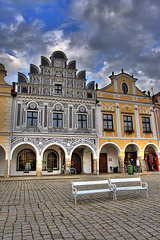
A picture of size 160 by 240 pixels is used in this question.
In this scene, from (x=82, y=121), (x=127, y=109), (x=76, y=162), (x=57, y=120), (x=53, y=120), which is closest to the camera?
(x=53, y=120)

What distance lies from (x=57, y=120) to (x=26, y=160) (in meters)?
5.28

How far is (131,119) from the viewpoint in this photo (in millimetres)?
23594

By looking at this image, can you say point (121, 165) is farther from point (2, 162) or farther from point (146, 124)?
point (2, 162)

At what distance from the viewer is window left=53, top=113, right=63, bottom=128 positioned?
20.3 metres

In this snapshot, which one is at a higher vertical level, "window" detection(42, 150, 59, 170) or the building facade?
the building facade

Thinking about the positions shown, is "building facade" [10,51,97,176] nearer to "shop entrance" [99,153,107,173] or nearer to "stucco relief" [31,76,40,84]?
"stucco relief" [31,76,40,84]

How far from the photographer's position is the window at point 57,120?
20.3 metres

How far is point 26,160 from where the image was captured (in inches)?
811

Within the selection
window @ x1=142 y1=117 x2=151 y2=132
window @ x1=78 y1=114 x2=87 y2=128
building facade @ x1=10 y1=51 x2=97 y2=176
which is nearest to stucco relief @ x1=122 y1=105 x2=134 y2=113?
window @ x1=142 y1=117 x2=151 y2=132

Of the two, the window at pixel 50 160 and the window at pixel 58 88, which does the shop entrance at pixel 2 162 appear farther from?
the window at pixel 58 88

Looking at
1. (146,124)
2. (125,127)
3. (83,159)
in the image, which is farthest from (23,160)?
(146,124)

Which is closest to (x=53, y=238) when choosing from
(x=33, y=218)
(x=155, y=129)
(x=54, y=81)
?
(x=33, y=218)

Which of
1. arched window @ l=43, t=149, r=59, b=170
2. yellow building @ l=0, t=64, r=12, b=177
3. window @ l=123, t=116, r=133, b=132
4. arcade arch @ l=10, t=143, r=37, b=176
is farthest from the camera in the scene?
window @ l=123, t=116, r=133, b=132

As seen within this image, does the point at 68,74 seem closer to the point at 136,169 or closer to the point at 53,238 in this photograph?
the point at 136,169
